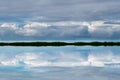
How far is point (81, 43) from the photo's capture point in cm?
4606

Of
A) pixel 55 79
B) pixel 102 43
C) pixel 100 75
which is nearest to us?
pixel 55 79

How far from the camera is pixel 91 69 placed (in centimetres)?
1630

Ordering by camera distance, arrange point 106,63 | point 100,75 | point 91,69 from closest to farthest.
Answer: point 100,75
point 91,69
point 106,63

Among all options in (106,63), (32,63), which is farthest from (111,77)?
(32,63)

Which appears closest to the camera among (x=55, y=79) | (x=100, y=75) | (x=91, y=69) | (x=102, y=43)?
(x=55, y=79)

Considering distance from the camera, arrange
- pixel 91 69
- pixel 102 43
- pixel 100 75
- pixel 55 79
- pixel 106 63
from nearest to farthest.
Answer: pixel 55 79 < pixel 100 75 < pixel 91 69 < pixel 106 63 < pixel 102 43

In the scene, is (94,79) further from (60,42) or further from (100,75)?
(60,42)

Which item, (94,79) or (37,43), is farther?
(37,43)

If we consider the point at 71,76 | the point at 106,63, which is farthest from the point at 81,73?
the point at 106,63

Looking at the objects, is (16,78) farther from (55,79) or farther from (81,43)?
(81,43)

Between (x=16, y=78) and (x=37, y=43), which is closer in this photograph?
(x=16, y=78)

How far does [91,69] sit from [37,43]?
29.6m

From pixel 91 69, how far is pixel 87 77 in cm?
213

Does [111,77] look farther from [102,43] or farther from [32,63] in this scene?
[102,43]
